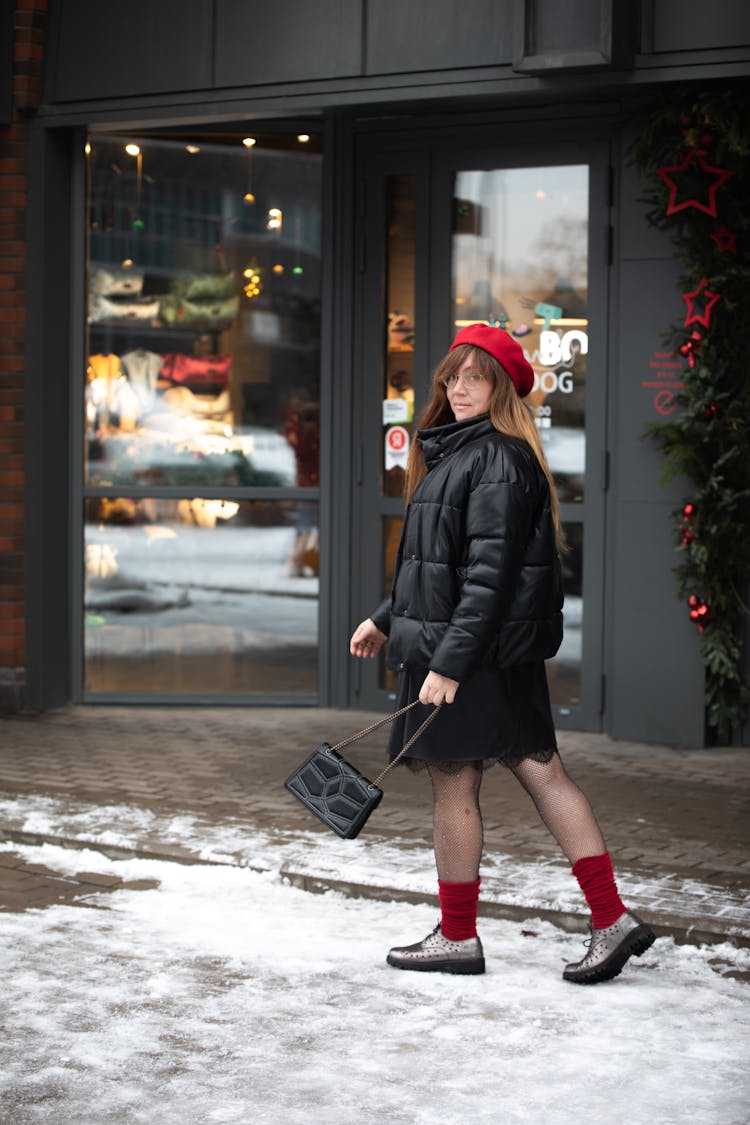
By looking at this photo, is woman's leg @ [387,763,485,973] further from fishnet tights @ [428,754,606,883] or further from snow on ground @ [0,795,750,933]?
snow on ground @ [0,795,750,933]

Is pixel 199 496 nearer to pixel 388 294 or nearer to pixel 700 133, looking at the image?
pixel 388 294

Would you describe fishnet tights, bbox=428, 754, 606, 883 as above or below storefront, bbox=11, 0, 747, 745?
below

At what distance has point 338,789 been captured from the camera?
4.95 meters

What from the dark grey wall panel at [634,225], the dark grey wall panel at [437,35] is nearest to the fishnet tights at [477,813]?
the dark grey wall panel at [634,225]

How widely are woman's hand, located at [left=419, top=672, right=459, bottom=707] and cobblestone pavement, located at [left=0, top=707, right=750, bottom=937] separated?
167 cm

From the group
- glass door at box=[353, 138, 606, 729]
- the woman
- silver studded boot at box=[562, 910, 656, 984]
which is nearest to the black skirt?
the woman

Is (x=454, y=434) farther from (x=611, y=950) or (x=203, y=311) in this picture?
(x=203, y=311)

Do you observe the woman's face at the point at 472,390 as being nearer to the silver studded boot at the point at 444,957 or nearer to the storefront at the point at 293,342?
the silver studded boot at the point at 444,957

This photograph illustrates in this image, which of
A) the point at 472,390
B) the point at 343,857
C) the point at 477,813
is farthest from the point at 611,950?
the point at 472,390

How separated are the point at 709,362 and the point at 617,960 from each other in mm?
4233

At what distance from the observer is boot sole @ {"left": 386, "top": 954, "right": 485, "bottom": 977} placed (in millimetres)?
5055

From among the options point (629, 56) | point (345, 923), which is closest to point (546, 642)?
point (345, 923)

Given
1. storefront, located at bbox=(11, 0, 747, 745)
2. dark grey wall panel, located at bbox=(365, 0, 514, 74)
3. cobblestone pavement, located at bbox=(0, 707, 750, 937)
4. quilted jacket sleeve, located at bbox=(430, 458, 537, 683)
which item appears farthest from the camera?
storefront, located at bbox=(11, 0, 747, 745)

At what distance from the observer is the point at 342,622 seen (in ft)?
32.1
